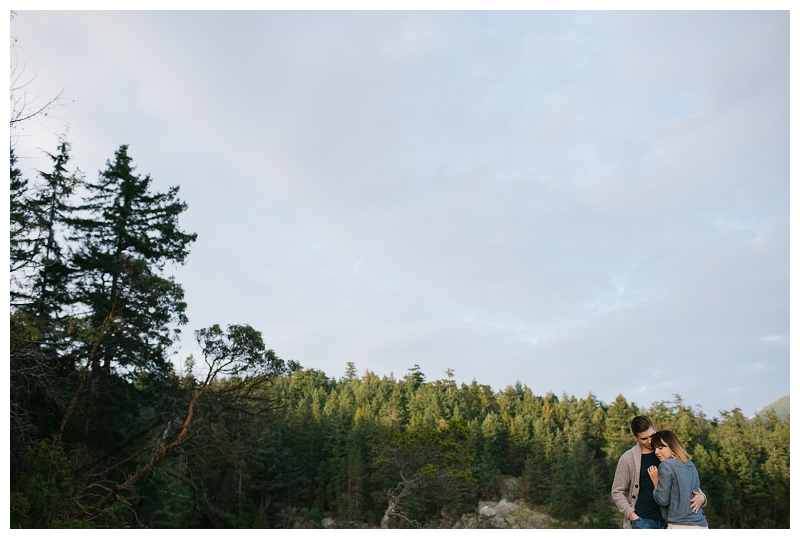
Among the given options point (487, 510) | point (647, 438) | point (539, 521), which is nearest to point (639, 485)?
point (647, 438)

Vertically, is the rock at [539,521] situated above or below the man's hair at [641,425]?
below

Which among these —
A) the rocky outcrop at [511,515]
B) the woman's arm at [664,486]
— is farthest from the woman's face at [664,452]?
the rocky outcrop at [511,515]

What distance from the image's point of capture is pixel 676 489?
3.18m

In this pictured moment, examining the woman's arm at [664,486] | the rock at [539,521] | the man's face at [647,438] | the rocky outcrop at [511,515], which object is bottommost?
the rock at [539,521]

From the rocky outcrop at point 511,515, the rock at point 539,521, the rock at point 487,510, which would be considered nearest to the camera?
the rocky outcrop at point 511,515

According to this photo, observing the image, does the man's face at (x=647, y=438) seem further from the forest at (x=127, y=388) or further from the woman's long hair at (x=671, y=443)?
the forest at (x=127, y=388)

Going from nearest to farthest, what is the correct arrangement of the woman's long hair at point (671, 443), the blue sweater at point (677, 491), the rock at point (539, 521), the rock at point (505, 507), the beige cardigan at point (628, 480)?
the blue sweater at point (677, 491)
the woman's long hair at point (671, 443)
the beige cardigan at point (628, 480)
the rock at point (539, 521)
the rock at point (505, 507)

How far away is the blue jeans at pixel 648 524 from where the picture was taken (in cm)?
332

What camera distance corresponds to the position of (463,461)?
18375 millimetres

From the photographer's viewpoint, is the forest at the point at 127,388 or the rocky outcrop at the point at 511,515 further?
the rocky outcrop at the point at 511,515

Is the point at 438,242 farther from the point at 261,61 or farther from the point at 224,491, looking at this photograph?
the point at 261,61

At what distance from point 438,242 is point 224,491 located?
28.0 meters

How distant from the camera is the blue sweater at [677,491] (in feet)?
10.4

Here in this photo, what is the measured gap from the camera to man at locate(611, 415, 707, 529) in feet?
10.9
